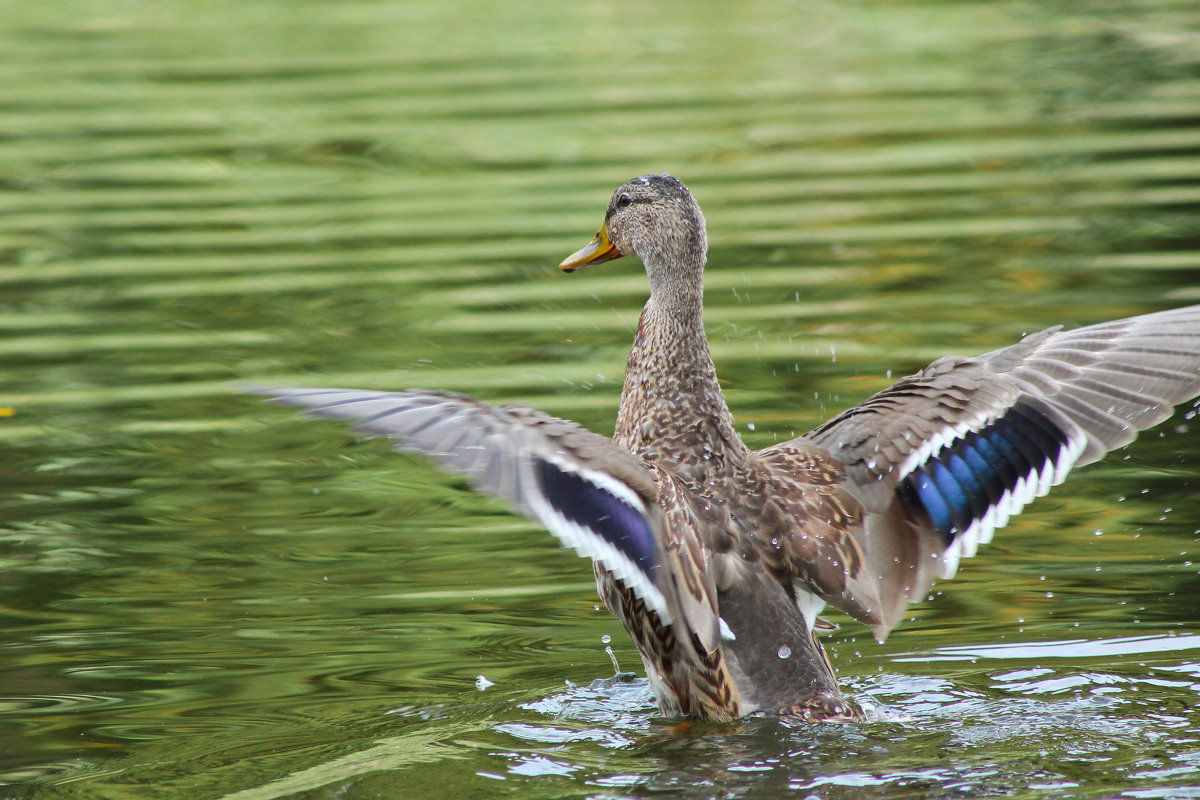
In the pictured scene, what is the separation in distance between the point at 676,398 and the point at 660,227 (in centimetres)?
74

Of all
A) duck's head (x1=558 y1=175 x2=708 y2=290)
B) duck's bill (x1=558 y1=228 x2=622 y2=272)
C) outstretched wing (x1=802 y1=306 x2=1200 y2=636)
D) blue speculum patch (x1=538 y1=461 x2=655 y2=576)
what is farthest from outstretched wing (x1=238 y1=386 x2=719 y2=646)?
duck's bill (x1=558 y1=228 x2=622 y2=272)

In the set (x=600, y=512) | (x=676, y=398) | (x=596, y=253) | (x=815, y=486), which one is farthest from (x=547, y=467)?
(x=596, y=253)

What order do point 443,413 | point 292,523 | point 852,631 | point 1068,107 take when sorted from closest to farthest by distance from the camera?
point 443,413 < point 852,631 < point 292,523 < point 1068,107

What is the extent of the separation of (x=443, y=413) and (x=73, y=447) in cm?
407

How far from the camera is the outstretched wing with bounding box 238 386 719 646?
4801 mm

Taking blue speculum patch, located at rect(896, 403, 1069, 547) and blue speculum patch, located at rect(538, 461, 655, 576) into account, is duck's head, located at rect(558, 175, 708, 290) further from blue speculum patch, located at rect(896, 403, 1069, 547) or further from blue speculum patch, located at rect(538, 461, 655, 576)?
blue speculum patch, located at rect(538, 461, 655, 576)

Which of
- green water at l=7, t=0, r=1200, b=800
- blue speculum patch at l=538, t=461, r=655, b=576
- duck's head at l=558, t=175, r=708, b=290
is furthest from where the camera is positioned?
duck's head at l=558, t=175, r=708, b=290

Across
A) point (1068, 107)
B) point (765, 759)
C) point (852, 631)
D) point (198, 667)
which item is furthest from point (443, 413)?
point (1068, 107)

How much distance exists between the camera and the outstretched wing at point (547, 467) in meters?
4.80

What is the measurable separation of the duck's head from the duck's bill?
0.07m

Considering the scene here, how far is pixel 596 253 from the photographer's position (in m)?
6.84

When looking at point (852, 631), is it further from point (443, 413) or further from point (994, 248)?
point (994, 248)

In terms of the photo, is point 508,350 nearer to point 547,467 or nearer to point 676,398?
point 676,398

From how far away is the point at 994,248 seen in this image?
1112 centimetres
